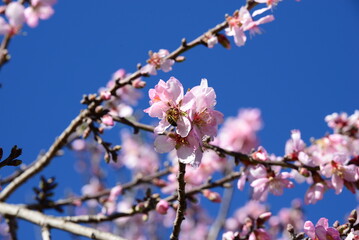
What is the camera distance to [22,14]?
305 cm

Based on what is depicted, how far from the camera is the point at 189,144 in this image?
5.34 ft

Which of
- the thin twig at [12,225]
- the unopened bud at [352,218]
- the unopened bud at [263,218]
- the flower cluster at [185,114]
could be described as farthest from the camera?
the thin twig at [12,225]

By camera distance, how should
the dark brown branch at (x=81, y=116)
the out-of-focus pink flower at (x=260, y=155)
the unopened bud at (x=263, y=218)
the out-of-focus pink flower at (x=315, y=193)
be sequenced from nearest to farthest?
1. the out-of-focus pink flower at (x=260, y=155)
2. the unopened bud at (x=263, y=218)
3. the out-of-focus pink flower at (x=315, y=193)
4. the dark brown branch at (x=81, y=116)

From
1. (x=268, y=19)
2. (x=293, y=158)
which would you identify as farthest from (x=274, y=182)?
(x=268, y=19)

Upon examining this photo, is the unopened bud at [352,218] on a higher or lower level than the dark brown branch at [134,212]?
lower

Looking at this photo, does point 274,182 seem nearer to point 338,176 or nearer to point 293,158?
point 293,158

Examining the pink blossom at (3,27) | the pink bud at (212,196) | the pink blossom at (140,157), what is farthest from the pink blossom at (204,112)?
the pink blossom at (140,157)

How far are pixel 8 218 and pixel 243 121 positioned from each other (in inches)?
158

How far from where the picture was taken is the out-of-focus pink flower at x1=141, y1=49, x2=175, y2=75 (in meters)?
2.84

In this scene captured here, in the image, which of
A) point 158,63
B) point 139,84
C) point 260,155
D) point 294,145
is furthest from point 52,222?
point 294,145

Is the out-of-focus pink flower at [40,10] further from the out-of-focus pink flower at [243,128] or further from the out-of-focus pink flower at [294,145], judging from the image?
the out-of-focus pink flower at [243,128]

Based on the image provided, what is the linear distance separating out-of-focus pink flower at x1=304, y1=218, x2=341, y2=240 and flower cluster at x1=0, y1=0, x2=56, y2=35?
2407 mm

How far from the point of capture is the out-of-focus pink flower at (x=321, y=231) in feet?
5.63

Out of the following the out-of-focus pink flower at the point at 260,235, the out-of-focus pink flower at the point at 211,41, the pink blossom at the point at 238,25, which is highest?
the pink blossom at the point at 238,25
